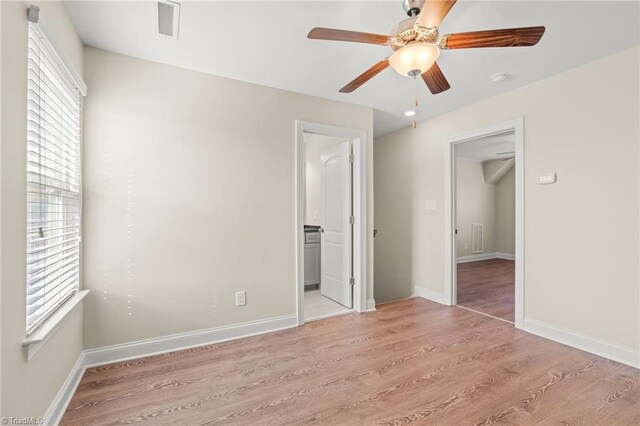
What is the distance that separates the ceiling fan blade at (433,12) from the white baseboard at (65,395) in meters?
2.80

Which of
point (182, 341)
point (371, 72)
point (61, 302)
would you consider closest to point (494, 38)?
point (371, 72)

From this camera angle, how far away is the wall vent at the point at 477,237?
730 centimetres

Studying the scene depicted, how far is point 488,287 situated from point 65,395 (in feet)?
17.0

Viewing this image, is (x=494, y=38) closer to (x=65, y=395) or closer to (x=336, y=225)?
(x=336, y=225)

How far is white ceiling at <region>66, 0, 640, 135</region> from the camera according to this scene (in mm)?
1833

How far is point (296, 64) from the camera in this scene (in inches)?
99.0

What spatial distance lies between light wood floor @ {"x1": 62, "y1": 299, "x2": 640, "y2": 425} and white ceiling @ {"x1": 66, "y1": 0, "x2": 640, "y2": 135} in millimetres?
2484

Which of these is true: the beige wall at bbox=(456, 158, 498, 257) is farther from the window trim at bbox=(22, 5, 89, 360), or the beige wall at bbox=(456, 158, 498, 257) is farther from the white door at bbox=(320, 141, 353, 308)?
the window trim at bbox=(22, 5, 89, 360)

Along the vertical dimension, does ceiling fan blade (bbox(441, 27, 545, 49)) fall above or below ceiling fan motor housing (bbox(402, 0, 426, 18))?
below

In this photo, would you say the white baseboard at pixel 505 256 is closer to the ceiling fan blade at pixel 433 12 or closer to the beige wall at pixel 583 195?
the beige wall at pixel 583 195

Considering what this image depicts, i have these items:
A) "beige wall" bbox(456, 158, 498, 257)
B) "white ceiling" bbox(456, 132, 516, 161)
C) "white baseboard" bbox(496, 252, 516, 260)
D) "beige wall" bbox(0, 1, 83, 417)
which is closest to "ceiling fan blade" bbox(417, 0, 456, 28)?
"beige wall" bbox(0, 1, 83, 417)

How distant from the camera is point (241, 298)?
2.83 metres

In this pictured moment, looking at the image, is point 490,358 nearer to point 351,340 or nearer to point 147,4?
point 351,340

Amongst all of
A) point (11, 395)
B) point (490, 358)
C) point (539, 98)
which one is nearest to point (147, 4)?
point (11, 395)
